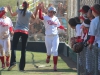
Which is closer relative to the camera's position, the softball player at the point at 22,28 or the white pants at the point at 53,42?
the softball player at the point at 22,28

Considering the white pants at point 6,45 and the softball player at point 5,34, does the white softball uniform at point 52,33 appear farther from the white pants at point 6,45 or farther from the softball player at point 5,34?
the white pants at point 6,45

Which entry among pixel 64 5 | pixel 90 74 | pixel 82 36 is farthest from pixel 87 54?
pixel 64 5

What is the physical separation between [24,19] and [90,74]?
15.7ft

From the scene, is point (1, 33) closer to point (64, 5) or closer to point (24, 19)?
point (24, 19)

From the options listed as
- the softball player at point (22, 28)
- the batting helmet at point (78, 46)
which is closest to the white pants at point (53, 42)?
the softball player at point (22, 28)

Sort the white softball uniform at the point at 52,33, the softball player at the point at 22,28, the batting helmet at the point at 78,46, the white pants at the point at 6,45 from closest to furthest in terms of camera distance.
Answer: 1. the batting helmet at the point at 78,46
2. the softball player at the point at 22,28
3. the white softball uniform at the point at 52,33
4. the white pants at the point at 6,45

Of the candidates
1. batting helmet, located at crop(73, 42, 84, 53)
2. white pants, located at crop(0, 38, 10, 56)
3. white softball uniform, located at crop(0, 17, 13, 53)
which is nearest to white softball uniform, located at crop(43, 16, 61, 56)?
white softball uniform, located at crop(0, 17, 13, 53)

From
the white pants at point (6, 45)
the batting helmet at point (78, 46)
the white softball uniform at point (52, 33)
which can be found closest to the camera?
the batting helmet at point (78, 46)

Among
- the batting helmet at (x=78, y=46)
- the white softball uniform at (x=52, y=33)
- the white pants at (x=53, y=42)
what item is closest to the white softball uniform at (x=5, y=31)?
the white softball uniform at (x=52, y=33)

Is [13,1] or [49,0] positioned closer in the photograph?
[49,0]

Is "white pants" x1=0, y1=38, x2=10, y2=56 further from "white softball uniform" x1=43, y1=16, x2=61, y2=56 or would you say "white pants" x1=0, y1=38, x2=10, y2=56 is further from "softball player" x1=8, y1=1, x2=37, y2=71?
"white softball uniform" x1=43, y1=16, x2=61, y2=56

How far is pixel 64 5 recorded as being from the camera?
22.5 m

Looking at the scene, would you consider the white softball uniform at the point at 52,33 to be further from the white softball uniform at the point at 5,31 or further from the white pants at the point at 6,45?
the white pants at the point at 6,45

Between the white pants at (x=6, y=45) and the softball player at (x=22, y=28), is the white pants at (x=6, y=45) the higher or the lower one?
the lower one
